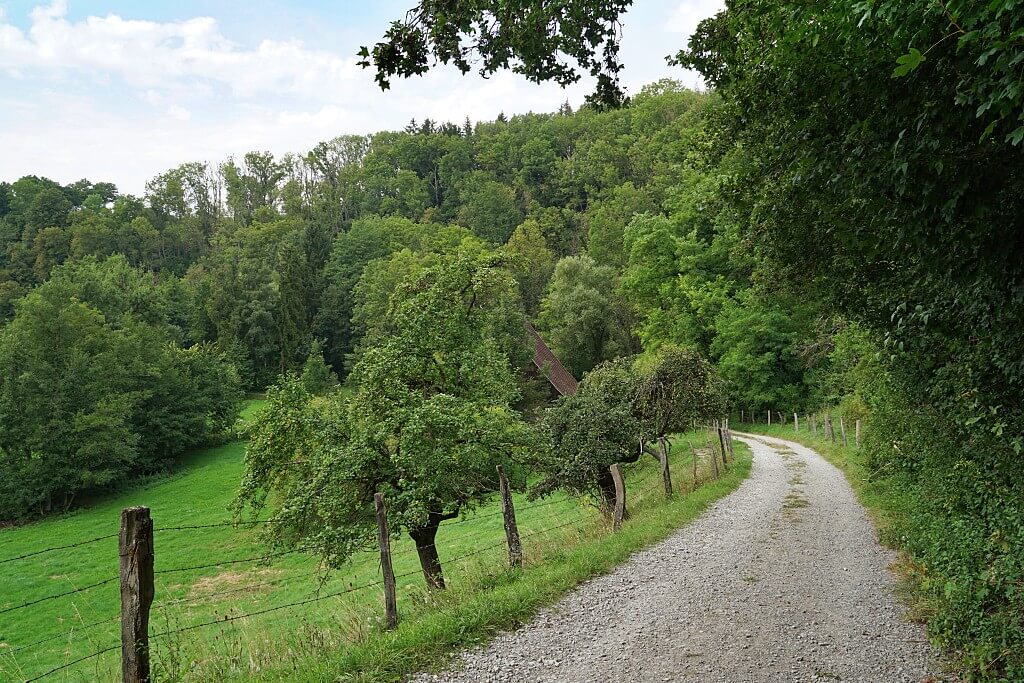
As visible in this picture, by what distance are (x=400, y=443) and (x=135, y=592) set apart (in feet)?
18.5

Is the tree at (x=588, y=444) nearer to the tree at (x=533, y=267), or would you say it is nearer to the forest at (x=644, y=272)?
the forest at (x=644, y=272)

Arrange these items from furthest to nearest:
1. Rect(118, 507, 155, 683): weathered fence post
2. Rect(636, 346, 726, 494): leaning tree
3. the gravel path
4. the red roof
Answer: the red roof, Rect(636, 346, 726, 494): leaning tree, the gravel path, Rect(118, 507, 155, 683): weathered fence post

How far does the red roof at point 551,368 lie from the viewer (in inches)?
1612

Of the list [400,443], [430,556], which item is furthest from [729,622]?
[400,443]

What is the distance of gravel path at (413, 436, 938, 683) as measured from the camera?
5363 mm

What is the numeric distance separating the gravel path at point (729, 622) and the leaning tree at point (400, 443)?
3.31 metres

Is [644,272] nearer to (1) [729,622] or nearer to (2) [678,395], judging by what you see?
(2) [678,395]

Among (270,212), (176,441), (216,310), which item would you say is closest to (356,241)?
(216,310)

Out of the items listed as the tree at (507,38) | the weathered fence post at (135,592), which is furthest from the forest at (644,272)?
the weathered fence post at (135,592)

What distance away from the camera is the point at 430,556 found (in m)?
10.3

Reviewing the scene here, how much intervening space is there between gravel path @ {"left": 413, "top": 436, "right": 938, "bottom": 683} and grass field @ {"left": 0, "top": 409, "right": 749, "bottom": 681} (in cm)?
49

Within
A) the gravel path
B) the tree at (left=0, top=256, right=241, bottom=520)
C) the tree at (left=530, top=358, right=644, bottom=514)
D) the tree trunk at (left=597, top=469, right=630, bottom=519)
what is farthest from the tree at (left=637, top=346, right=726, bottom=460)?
the tree at (left=0, top=256, right=241, bottom=520)

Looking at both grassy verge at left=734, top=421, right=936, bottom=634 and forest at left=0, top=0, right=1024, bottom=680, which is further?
grassy verge at left=734, top=421, right=936, bottom=634

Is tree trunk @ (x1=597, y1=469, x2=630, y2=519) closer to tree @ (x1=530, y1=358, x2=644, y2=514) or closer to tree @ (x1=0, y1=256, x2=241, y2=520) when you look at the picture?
tree @ (x1=530, y1=358, x2=644, y2=514)
